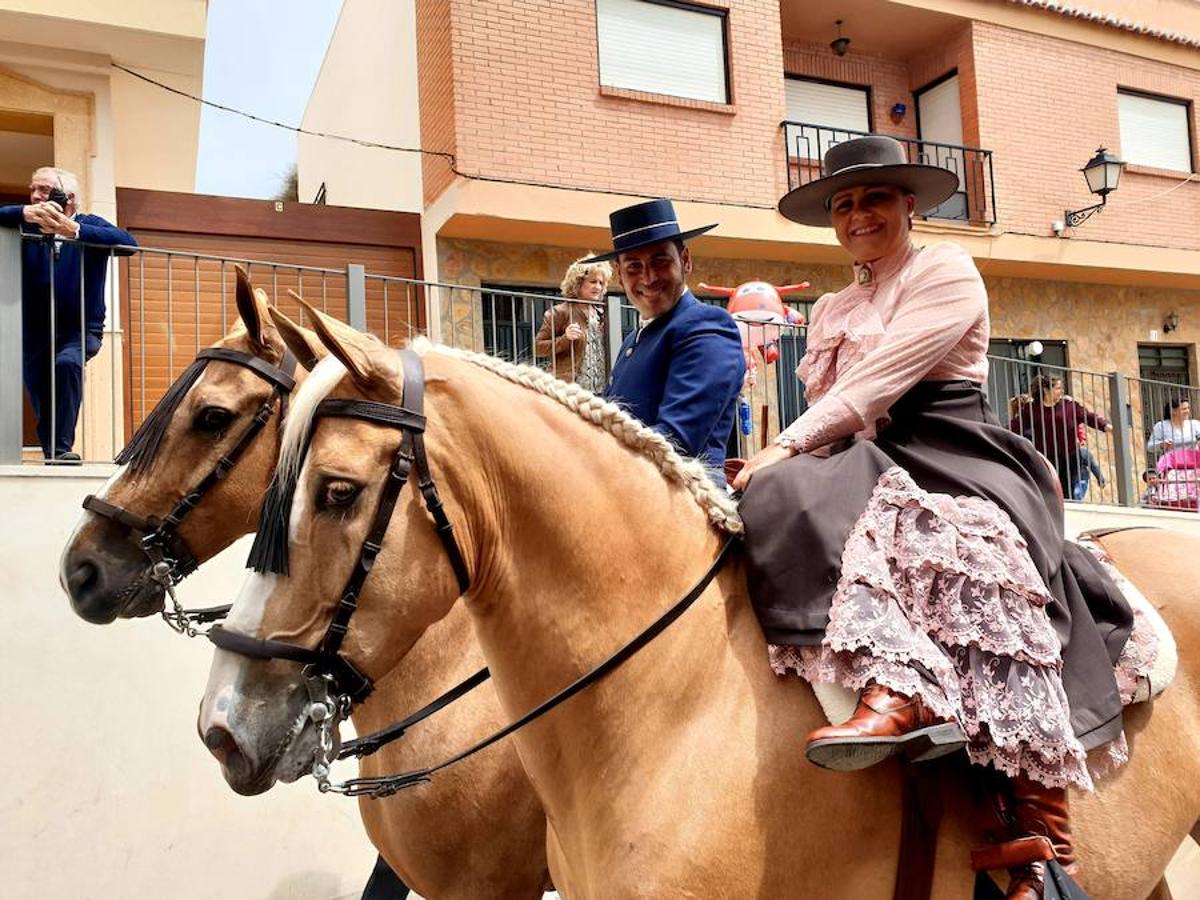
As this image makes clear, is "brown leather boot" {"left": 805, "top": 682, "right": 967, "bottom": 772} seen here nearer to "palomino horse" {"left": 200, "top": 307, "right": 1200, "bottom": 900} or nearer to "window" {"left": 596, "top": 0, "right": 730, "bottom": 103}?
"palomino horse" {"left": 200, "top": 307, "right": 1200, "bottom": 900}

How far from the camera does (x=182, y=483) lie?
329cm

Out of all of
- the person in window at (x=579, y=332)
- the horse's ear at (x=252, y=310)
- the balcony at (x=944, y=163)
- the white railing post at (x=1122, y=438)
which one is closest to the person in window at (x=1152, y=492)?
the white railing post at (x=1122, y=438)

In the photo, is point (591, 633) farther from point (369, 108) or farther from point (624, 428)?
point (369, 108)

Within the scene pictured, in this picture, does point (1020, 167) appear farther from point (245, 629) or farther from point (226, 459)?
point (245, 629)

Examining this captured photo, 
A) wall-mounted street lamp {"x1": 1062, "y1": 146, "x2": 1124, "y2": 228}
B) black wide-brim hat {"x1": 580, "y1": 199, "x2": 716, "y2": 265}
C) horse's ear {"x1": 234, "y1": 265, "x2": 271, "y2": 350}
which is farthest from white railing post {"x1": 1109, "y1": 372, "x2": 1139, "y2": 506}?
horse's ear {"x1": 234, "y1": 265, "x2": 271, "y2": 350}

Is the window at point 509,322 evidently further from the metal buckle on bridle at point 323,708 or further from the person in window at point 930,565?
the metal buckle on bridle at point 323,708

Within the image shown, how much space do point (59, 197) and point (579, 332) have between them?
10.2 feet

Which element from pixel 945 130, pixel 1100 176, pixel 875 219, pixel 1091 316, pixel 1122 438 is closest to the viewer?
pixel 875 219

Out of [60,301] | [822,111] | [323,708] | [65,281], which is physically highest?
[822,111]

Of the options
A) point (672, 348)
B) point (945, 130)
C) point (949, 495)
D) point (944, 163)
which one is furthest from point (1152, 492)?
point (949, 495)

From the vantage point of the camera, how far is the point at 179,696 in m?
5.11

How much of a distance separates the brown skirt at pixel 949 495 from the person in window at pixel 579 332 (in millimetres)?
3640

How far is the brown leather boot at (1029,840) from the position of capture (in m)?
2.01

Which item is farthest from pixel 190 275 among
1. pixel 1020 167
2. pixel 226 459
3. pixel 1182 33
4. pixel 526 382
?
pixel 1182 33
